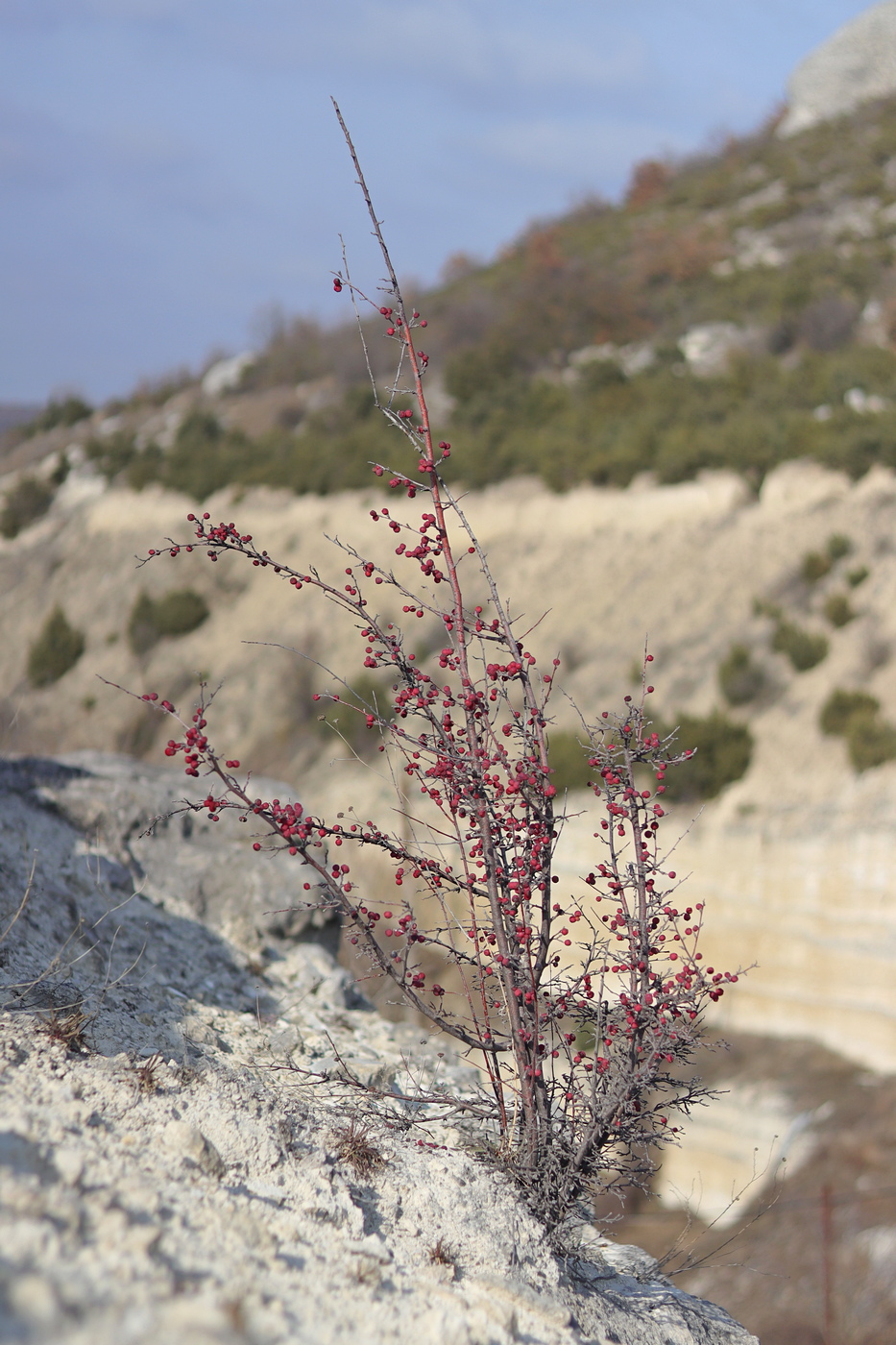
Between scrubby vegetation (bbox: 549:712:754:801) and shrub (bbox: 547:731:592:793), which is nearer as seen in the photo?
scrubby vegetation (bbox: 549:712:754:801)

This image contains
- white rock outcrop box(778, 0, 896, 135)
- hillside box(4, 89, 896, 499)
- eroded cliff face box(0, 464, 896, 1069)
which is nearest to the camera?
eroded cliff face box(0, 464, 896, 1069)

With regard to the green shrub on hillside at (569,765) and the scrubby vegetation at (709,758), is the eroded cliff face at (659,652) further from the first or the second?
the green shrub on hillside at (569,765)

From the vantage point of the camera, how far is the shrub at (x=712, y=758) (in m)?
15.1

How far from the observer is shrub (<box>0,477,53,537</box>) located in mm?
33188

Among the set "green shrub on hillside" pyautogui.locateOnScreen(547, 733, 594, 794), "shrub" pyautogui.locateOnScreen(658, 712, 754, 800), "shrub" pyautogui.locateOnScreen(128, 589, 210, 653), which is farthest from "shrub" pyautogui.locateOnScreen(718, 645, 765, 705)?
"shrub" pyautogui.locateOnScreen(128, 589, 210, 653)

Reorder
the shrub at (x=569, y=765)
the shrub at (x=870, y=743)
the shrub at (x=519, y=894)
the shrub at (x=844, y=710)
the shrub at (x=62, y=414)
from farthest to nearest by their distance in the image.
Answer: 1. the shrub at (x=62, y=414)
2. the shrub at (x=569, y=765)
3. the shrub at (x=844, y=710)
4. the shrub at (x=870, y=743)
5. the shrub at (x=519, y=894)

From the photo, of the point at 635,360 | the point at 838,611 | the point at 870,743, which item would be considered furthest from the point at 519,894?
the point at 635,360

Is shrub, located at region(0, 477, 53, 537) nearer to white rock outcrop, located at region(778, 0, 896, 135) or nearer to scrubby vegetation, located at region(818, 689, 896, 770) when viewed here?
scrubby vegetation, located at region(818, 689, 896, 770)

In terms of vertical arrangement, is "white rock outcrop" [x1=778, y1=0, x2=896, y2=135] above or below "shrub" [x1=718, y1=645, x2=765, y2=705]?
above

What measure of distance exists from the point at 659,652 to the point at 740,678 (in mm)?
2172

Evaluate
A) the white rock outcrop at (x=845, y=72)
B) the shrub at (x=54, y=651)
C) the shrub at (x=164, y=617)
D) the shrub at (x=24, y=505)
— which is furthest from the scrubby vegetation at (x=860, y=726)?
the white rock outcrop at (x=845, y=72)

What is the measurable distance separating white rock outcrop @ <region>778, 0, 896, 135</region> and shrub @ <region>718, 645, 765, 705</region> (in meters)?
40.9

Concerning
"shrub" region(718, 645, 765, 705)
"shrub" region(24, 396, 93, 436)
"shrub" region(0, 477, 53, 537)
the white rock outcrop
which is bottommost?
"shrub" region(718, 645, 765, 705)

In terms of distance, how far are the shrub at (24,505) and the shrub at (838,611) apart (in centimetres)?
2529
